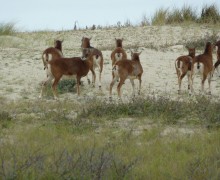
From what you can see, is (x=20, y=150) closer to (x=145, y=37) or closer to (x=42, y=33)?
(x=145, y=37)

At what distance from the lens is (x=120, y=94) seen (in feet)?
48.3

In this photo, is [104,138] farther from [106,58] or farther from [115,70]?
[106,58]

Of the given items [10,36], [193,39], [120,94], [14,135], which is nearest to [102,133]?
[14,135]

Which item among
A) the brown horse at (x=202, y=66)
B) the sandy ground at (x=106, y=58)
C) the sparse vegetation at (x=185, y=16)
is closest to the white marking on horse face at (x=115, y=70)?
the sandy ground at (x=106, y=58)

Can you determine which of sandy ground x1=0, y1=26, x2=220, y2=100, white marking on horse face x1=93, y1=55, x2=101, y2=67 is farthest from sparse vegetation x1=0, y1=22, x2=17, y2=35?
white marking on horse face x1=93, y1=55, x2=101, y2=67

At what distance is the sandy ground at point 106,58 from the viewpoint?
15.7m

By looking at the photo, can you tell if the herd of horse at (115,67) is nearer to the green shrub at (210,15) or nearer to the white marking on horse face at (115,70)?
the white marking on horse face at (115,70)

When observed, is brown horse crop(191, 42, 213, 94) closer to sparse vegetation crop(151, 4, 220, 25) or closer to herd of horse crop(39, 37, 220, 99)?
herd of horse crop(39, 37, 220, 99)

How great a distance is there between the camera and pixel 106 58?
65.0ft

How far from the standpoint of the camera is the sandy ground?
15672 millimetres

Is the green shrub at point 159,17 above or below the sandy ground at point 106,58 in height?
above

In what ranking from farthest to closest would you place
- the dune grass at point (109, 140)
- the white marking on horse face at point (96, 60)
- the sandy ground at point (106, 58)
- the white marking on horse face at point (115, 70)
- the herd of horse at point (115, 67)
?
the white marking on horse face at point (96, 60), the sandy ground at point (106, 58), the white marking on horse face at point (115, 70), the herd of horse at point (115, 67), the dune grass at point (109, 140)

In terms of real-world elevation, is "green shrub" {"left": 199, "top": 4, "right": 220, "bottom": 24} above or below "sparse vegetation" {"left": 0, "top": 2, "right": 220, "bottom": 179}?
above

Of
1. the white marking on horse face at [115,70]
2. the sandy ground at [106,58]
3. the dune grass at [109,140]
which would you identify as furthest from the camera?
the sandy ground at [106,58]
